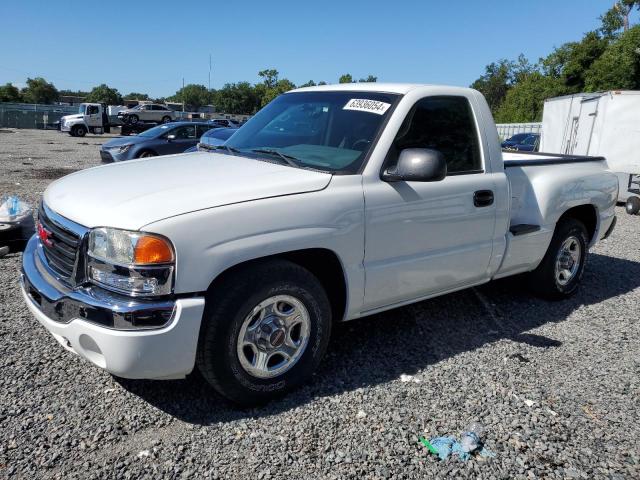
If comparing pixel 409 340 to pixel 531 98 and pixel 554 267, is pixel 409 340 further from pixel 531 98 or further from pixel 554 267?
pixel 531 98

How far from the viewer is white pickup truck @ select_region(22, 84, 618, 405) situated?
2.61 meters

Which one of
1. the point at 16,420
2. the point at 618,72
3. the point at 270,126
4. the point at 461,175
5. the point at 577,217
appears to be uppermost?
the point at 618,72

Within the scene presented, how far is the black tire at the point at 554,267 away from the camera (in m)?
4.93

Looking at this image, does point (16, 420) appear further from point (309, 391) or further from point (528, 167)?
point (528, 167)

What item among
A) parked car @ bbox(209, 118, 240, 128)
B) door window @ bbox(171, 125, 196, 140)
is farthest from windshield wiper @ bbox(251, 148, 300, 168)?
parked car @ bbox(209, 118, 240, 128)

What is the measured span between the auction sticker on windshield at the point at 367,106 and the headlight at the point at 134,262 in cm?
175

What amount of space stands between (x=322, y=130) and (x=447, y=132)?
921mm

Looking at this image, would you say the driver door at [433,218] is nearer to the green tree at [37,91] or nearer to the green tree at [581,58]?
the green tree at [581,58]

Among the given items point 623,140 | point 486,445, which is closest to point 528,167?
point 486,445

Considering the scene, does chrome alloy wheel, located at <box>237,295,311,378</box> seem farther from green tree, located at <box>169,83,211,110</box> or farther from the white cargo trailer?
green tree, located at <box>169,83,211,110</box>

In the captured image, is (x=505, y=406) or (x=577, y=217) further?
(x=577, y=217)

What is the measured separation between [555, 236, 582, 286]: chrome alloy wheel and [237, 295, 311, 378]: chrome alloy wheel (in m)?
3.01

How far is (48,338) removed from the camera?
3836 mm

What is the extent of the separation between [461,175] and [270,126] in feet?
4.90
